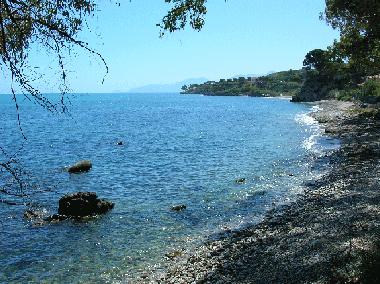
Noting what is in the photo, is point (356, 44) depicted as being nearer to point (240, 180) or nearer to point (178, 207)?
point (240, 180)

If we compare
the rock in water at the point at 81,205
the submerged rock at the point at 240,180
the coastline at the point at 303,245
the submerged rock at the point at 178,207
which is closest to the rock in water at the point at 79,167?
the rock in water at the point at 81,205

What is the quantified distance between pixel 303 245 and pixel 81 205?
15794mm

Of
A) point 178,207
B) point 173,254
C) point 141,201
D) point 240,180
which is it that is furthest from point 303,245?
point 240,180

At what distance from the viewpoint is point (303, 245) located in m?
16.1

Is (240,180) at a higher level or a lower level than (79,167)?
lower

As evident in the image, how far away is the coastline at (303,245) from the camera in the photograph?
42.1 ft

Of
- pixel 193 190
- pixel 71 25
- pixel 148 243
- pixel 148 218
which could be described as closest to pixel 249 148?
pixel 193 190

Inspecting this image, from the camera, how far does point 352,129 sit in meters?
59.3

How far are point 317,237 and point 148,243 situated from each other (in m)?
9.03

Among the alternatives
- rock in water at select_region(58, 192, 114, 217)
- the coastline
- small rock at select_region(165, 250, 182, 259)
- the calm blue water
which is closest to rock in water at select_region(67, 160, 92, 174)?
the calm blue water

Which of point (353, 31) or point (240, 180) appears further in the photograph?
point (353, 31)

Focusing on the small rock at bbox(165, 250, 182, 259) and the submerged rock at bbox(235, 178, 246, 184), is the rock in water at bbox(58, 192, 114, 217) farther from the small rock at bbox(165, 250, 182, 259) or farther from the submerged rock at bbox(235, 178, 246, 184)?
the submerged rock at bbox(235, 178, 246, 184)

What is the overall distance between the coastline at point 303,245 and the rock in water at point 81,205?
973cm

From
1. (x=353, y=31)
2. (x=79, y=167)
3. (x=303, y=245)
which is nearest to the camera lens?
(x=303, y=245)
